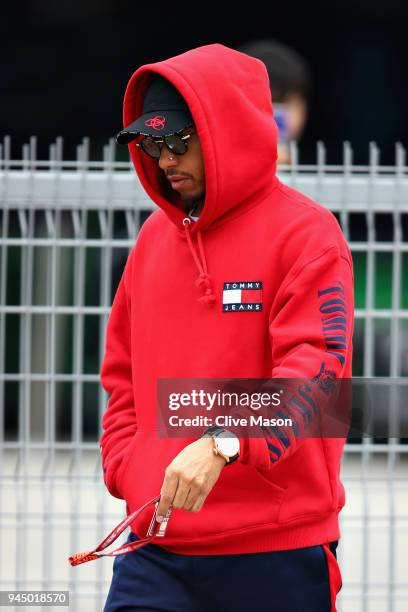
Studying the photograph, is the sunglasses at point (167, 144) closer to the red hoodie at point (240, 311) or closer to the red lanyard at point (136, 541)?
the red hoodie at point (240, 311)

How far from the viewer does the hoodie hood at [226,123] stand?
2.85 m

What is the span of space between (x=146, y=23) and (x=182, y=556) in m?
7.85

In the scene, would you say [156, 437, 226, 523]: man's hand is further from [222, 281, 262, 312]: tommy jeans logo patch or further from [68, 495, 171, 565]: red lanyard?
[222, 281, 262, 312]: tommy jeans logo patch

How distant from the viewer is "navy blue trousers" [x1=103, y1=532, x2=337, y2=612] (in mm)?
2852

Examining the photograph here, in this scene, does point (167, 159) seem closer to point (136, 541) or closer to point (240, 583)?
point (136, 541)

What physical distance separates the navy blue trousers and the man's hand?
395mm

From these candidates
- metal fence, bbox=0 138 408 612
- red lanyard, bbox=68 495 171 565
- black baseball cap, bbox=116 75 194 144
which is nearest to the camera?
red lanyard, bbox=68 495 171 565

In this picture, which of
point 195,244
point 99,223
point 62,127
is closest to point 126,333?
point 195,244

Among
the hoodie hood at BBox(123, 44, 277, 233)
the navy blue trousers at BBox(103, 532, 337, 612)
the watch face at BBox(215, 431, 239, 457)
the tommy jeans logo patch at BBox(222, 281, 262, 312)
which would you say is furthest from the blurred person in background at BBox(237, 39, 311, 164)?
the watch face at BBox(215, 431, 239, 457)

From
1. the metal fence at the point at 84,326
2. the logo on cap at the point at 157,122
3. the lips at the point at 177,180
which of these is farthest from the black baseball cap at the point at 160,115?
the metal fence at the point at 84,326

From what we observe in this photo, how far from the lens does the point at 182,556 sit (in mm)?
2885

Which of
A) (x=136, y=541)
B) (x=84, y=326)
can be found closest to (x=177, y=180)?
(x=136, y=541)

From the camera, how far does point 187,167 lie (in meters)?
2.91

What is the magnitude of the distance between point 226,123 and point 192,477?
85 cm
